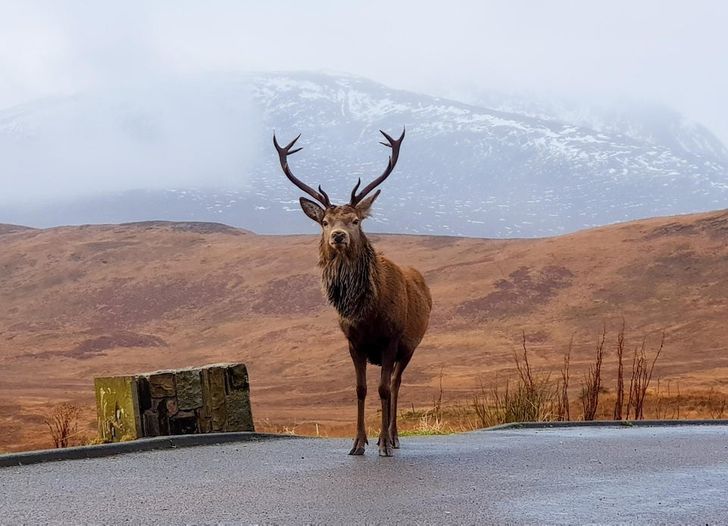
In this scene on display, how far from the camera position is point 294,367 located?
41656 millimetres

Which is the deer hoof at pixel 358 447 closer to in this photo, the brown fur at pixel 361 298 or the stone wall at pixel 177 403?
the brown fur at pixel 361 298

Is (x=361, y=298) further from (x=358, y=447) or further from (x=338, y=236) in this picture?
(x=358, y=447)

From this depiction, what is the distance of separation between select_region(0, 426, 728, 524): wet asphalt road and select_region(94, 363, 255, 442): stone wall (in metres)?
0.71

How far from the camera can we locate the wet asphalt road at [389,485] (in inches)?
247

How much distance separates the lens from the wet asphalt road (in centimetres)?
628

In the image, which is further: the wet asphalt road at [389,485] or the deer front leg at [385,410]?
the deer front leg at [385,410]

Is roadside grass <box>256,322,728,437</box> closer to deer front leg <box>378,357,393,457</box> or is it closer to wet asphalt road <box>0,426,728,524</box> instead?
wet asphalt road <box>0,426,728,524</box>

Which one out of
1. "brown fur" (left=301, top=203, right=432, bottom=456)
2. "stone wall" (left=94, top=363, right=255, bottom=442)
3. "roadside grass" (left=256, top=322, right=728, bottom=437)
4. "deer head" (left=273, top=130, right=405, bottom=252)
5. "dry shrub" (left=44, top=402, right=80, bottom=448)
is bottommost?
"roadside grass" (left=256, top=322, right=728, bottom=437)

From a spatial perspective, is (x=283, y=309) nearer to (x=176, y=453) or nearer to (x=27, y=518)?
(x=176, y=453)

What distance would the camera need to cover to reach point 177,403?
1105 cm

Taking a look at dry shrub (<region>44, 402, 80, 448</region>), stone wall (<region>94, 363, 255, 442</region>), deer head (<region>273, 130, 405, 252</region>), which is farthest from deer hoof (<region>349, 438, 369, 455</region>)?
dry shrub (<region>44, 402, 80, 448</region>)

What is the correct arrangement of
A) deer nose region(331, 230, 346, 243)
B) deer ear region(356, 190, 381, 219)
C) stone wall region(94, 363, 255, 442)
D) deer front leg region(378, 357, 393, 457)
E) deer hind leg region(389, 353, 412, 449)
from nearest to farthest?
deer nose region(331, 230, 346, 243) < deer front leg region(378, 357, 393, 457) < deer ear region(356, 190, 381, 219) < deer hind leg region(389, 353, 412, 449) < stone wall region(94, 363, 255, 442)

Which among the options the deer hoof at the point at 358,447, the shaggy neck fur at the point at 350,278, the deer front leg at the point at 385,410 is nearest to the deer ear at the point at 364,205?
the shaggy neck fur at the point at 350,278

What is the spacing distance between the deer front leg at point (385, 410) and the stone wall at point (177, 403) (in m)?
2.22
